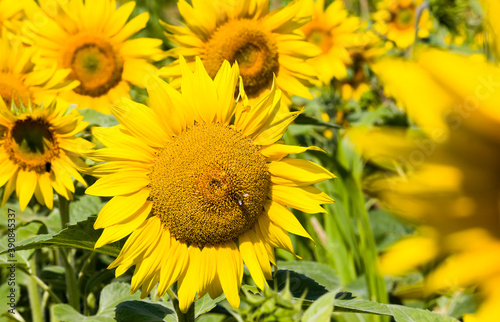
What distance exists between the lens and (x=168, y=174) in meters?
1.07

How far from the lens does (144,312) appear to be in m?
1.18

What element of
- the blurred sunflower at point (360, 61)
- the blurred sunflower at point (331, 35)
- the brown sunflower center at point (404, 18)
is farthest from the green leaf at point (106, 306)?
the brown sunflower center at point (404, 18)

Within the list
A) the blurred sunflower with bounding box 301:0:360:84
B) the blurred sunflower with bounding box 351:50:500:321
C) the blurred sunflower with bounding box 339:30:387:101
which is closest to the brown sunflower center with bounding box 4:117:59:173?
the blurred sunflower with bounding box 351:50:500:321

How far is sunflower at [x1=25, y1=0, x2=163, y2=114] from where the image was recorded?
185 centimetres

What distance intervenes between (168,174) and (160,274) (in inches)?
7.9

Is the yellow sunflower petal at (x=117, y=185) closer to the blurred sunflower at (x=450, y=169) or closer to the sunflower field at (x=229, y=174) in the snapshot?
the sunflower field at (x=229, y=174)

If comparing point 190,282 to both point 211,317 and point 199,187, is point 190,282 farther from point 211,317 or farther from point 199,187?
point 211,317

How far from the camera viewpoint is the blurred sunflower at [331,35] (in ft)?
9.29

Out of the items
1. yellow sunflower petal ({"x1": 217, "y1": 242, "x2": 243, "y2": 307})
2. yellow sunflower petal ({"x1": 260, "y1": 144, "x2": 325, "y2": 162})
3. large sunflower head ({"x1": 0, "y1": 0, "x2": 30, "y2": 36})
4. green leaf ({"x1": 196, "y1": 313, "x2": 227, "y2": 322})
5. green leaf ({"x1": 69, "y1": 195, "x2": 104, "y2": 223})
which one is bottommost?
green leaf ({"x1": 196, "y1": 313, "x2": 227, "y2": 322})

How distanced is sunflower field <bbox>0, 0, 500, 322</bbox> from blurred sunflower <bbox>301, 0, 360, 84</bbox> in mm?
432

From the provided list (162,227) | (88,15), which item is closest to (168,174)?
(162,227)

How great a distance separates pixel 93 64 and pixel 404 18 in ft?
7.95

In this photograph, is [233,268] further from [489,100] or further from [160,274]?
[489,100]

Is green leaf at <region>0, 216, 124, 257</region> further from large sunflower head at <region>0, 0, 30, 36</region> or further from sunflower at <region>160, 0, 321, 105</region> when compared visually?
large sunflower head at <region>0, 0, 30, 36</region>
